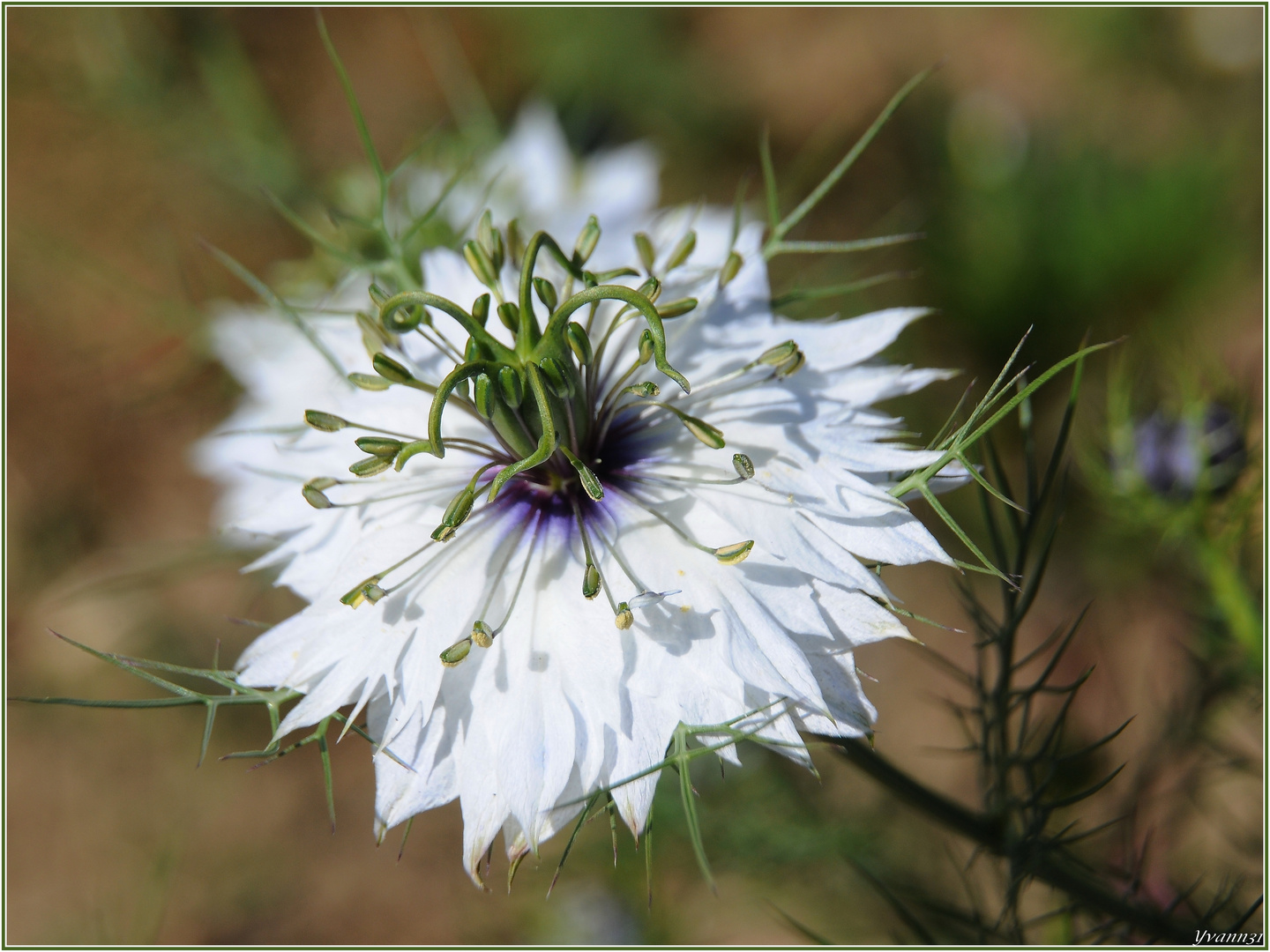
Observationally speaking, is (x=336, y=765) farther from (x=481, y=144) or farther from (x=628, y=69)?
(x=628, y=69)

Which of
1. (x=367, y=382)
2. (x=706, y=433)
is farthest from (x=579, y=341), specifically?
(x=367, y=382)

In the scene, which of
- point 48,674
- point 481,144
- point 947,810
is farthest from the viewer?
point 48,674

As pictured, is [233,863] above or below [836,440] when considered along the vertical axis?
below

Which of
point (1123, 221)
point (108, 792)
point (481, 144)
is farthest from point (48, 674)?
point (1123, 221)

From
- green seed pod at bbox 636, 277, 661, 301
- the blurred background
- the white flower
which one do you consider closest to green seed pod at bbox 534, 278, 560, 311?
the white flower

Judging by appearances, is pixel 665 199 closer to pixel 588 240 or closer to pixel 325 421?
pixel 588 240
